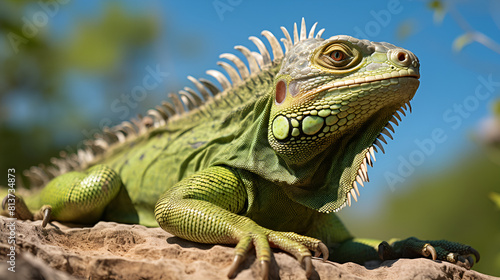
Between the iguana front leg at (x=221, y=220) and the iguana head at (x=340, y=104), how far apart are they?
0.59 m

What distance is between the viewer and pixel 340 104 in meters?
3.87

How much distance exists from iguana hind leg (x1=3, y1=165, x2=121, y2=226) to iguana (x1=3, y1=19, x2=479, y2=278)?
0.01 meters

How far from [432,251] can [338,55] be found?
78.4 inches

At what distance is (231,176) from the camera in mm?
4352

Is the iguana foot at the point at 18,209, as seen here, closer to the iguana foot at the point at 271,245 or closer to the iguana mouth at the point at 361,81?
the iguana foot at the point at 271,245

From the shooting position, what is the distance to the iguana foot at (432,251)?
4.28m

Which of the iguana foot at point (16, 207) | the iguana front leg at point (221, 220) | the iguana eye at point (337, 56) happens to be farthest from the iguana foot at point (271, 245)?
the iguana foot at point (16, 207)

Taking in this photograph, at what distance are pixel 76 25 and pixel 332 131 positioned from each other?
64.0 feet

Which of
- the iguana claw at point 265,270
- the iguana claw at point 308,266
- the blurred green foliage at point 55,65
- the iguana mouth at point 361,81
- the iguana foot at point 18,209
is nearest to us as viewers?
the iguana claw at point 265,270

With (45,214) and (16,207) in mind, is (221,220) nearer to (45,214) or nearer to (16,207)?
(45,214)

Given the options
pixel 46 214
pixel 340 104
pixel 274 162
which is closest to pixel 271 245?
pixel 274 162

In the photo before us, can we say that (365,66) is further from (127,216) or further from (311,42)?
(127,216)

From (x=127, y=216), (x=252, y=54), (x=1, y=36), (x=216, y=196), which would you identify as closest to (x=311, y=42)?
(x=252, y=54)

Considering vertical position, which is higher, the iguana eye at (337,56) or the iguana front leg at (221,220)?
the iguana eye at (337,56)
